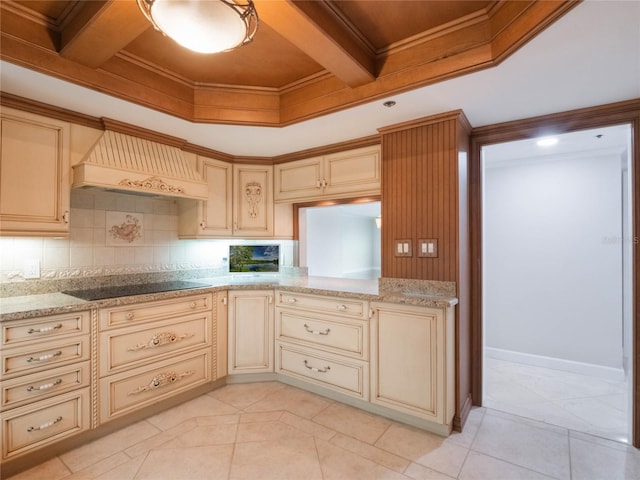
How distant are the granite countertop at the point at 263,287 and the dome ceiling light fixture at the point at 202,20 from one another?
1.73 metres

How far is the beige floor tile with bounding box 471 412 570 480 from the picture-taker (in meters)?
1.91

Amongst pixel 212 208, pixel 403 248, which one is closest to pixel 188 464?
pixel 403 248

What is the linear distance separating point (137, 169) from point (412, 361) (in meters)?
2.52

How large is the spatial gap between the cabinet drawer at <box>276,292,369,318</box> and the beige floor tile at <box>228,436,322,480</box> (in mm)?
902

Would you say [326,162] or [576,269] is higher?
[326,162]

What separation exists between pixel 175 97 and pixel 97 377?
2.03 meters

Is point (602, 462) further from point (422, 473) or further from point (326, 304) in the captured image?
point (326, 304)

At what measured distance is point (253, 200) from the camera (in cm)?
346

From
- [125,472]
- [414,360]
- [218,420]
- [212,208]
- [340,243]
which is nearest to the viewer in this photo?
[125,472]

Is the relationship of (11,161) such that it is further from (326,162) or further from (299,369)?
(299,369)

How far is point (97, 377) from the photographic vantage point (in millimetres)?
2137

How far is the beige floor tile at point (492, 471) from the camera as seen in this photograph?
70.8 inches

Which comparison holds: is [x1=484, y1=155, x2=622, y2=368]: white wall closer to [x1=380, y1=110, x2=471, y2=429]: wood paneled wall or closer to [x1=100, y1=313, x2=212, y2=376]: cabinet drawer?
[x1=380, y1=110, x2=471, y2=429]: wood paneled wall

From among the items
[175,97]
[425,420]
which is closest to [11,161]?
[175,97]
